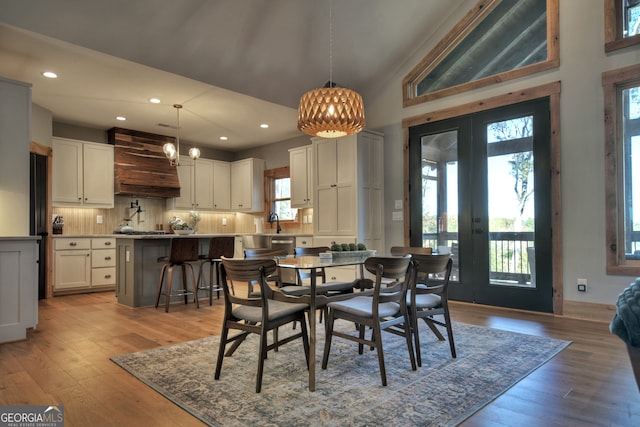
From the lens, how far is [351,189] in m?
5.54

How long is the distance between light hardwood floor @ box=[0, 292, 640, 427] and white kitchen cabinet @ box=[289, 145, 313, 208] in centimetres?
326

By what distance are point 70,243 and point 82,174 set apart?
3.92 ft

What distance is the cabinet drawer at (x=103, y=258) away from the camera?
20.1 feet

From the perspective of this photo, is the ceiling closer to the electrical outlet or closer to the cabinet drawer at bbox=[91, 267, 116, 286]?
the cabinet drawer at bbox=[91, 267, 116, 286]

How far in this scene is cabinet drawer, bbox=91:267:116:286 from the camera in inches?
240

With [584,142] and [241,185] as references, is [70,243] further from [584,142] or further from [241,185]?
[584,142]

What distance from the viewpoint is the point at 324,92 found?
3.07 meters

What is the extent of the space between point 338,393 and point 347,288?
1.11 m

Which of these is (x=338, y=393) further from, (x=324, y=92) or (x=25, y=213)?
(x=25, y=213)

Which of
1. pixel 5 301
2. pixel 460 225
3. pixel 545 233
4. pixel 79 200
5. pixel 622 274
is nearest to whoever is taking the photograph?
pixel 5 301

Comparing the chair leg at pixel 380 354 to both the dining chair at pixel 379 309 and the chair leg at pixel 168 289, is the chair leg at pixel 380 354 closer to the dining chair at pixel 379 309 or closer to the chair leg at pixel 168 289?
the dining chair at pixel 379 309

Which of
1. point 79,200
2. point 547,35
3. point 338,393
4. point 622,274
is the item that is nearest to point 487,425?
point 338,393

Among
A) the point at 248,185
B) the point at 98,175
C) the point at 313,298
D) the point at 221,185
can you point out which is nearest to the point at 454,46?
the point at 313,298

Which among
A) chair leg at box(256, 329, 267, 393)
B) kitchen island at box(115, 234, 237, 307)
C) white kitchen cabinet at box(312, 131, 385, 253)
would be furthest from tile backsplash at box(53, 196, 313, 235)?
chair leg at box(256, 329, 267, 393)
